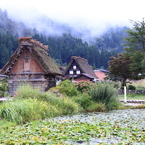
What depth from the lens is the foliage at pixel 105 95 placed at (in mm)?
13383

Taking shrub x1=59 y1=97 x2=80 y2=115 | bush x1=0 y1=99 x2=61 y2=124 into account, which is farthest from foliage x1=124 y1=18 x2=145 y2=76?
bush x1=0 y1=99 x2=61 y2=124

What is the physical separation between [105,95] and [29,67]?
27.2ft

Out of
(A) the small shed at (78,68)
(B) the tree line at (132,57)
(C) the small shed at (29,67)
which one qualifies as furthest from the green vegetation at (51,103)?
(A) the small shed at (78,68)

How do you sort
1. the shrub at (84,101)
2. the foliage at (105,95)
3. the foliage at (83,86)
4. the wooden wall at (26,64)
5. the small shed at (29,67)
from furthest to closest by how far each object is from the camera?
1. the wooden wall at (26,64)
2. the small shed at (29,67)
3. the foliage at (83,86)
4. the foliage at (105,95)
5. the shrub at (84,101)

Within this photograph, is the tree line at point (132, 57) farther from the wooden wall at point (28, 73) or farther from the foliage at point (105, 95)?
the foliage at point (105, 95)

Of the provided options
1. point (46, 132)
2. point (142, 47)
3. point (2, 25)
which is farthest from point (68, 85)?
point (2, 25)

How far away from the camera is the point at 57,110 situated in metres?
10.8

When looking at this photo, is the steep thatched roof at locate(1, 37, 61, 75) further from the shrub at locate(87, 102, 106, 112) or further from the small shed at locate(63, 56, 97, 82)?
the small shed at locate(63, 56, 97, 82)

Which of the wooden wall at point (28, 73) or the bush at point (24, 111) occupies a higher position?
the wooden wall at point (28, 73)

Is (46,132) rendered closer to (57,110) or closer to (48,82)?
(57,110)

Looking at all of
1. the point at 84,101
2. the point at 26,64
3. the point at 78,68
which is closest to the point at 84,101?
the point at 84,101

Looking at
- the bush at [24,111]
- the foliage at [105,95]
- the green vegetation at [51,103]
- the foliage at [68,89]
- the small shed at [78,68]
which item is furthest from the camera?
the small shed at [78,68]

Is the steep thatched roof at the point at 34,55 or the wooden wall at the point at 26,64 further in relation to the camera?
the wooden wall at the point at 26,64

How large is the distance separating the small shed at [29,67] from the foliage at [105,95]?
20.1 ft
